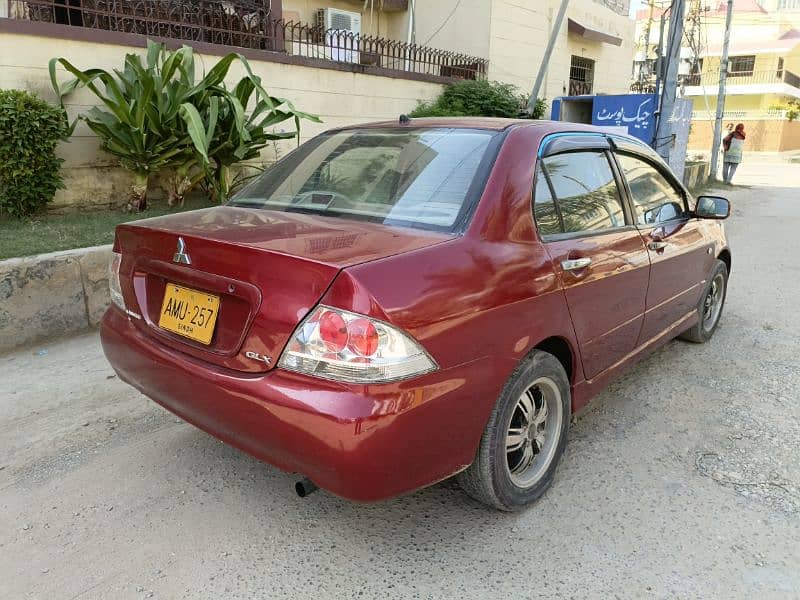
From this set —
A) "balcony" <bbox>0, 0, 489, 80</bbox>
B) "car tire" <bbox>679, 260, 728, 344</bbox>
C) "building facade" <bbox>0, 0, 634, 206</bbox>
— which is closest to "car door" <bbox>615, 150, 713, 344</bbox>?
"car tire" <bbox>679, 260, 728, 344</bbox>

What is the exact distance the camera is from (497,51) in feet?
42.3

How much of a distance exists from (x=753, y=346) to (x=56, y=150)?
260 inches

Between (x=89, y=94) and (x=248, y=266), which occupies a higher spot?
(x=89, y=94)

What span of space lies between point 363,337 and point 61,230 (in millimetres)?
4580

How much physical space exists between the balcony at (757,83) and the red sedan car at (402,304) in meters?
41.1

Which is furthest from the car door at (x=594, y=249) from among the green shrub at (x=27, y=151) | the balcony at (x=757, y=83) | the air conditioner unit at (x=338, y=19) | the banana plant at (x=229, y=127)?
the balcony at (x=757, y=83)

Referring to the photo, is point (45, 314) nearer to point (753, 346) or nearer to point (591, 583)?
point (591, 583)

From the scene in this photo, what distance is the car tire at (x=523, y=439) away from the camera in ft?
7.91

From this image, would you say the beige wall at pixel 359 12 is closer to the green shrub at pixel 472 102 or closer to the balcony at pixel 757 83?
the green shrub at pixel 472 102

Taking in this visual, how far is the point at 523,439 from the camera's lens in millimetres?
2672

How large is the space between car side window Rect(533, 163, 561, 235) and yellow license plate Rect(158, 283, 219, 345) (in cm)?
135

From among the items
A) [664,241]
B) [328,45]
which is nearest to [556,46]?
[328,45]

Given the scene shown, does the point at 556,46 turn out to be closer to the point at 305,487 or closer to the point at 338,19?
the point at 338,19

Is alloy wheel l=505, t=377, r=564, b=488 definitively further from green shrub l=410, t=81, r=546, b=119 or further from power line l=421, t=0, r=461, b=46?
power line l=421, t=0, r=461, b=46
